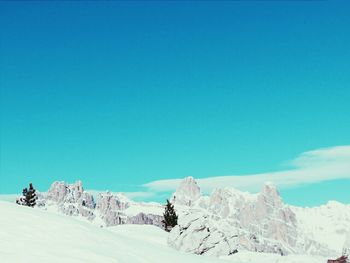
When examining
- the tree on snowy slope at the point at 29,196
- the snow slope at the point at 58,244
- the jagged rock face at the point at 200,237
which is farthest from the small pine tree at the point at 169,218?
the snow slope at the point at 58,244

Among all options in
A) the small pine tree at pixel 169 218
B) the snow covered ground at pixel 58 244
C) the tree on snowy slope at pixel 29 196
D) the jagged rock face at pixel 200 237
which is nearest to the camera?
the snow covered ground at pixel 58 244

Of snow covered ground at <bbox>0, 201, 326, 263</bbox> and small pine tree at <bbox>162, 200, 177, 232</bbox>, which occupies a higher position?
small pine tree at <bbox>162, 200, 177, 232</bbox>

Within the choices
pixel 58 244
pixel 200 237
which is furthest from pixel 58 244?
pixel 200 237

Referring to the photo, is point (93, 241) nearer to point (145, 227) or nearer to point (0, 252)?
point (0, 252)

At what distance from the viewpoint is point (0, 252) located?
19.9 meters

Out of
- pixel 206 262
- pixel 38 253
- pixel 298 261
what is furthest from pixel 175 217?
pixel 38 253

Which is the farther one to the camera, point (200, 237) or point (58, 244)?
point (200, 237)

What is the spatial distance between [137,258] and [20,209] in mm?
8122

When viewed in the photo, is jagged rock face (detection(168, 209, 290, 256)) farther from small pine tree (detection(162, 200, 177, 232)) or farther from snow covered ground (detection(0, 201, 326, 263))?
small pine tree (detection(162, 200, 177, 232))

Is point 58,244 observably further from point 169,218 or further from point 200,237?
point 169,218

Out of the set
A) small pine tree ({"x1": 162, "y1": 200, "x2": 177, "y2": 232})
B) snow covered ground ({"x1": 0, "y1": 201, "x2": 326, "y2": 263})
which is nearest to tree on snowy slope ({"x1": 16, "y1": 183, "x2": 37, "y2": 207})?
small pine tree ({"x1": 162, "y1": 200, "x2": 177, "y2": 232})

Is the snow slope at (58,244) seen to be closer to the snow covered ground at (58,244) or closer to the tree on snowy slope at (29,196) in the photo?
the snow covered ground at (58,244)

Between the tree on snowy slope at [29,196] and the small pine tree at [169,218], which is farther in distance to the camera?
the tree on snowy slope at [29,196]

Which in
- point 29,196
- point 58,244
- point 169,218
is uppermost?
point 29,196
